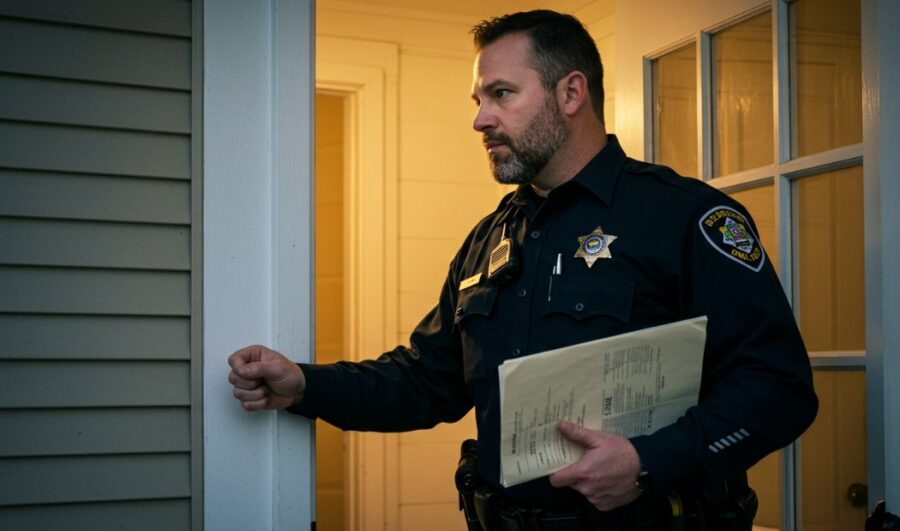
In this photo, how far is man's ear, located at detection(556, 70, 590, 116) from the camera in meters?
2.02

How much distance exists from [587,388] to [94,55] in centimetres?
103

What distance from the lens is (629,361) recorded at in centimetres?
157

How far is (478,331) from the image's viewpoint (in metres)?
1.98

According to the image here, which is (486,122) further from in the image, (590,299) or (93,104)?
(93,104)

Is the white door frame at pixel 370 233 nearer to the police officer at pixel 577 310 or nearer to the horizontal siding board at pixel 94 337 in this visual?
the police officer at pixel 577 310

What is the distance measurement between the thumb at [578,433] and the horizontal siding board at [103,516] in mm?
724

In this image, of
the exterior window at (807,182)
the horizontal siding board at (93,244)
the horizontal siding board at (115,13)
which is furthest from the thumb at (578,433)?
the horizontal siding board at (115,13)

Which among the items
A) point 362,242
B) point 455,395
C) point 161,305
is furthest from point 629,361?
point 362,242

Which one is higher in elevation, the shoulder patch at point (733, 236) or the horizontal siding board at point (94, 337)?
the shoulder patch at point (733, 236)

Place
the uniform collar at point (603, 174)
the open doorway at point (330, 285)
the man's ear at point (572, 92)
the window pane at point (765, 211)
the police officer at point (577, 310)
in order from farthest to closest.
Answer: the open doorway at point (330, 285)
the window pane at point (765, 211)
the man's ear at point (572, 92)
the uniform collar at point (603, 174)
the police officer at point (577, 310)

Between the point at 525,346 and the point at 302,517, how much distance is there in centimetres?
53

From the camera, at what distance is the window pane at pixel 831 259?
190cm

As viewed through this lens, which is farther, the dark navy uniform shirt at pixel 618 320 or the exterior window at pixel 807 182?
the exterior window at pixel 807 182

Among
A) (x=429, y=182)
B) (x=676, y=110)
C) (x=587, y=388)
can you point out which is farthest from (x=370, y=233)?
(x=587, y=388)
